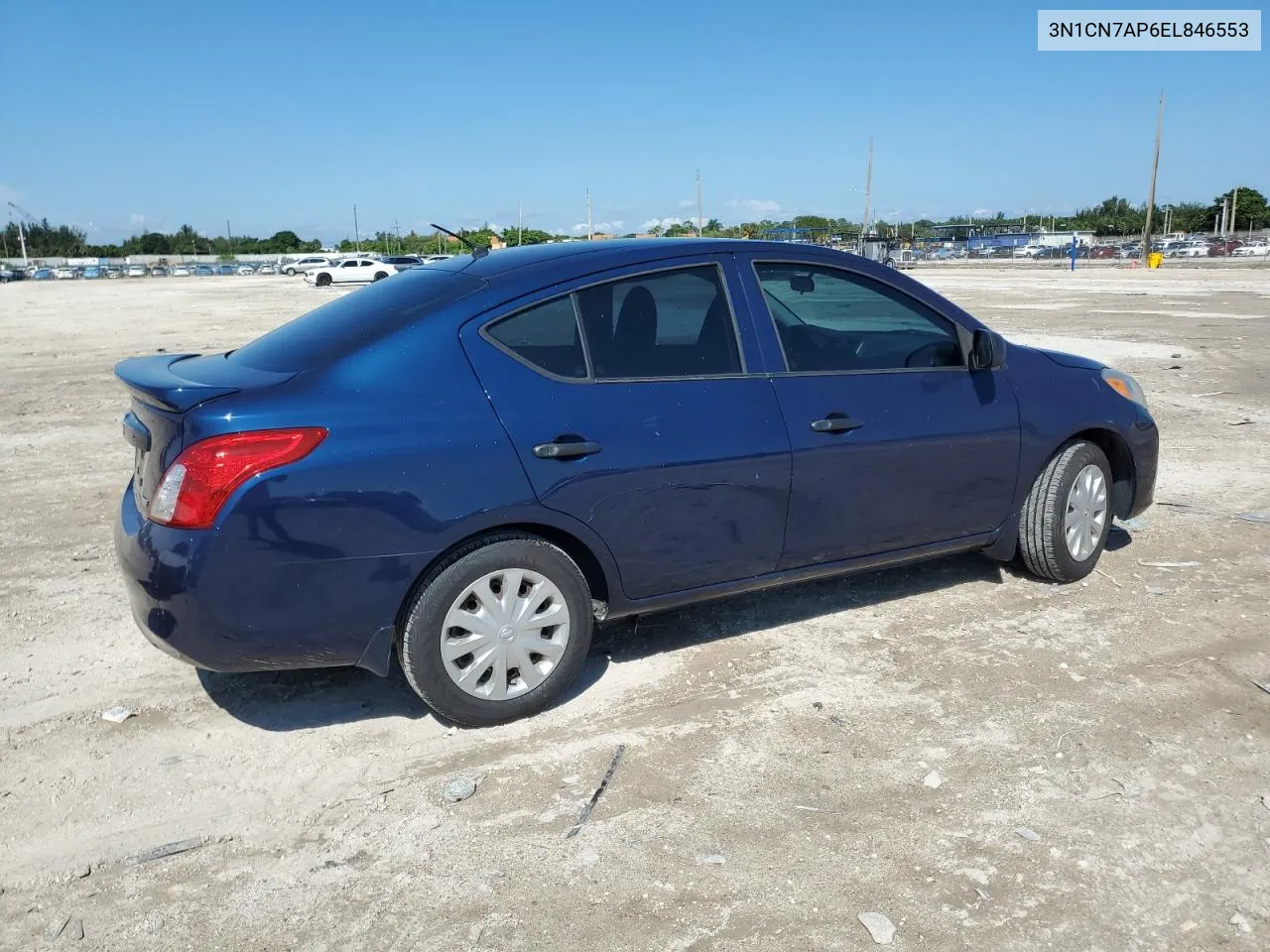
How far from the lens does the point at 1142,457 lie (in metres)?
5.11

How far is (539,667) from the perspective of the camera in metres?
3.67

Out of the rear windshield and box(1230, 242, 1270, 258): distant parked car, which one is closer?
the rear windshield

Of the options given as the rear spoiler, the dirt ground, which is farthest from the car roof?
the dirt ground

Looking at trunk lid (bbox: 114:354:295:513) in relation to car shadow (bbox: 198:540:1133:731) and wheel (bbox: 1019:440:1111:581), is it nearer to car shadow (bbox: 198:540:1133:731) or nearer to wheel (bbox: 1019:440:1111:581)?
car shadow (bbox: 198:540:1133:731)

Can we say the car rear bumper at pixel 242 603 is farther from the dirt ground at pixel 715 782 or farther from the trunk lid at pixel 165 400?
the dirt ground at pixel 715 782

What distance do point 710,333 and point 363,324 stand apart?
1.32 m

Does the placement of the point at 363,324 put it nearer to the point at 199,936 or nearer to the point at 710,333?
the point at 710,333

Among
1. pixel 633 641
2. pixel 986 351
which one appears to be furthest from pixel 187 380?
pixel 986 351

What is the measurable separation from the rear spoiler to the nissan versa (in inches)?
0.6

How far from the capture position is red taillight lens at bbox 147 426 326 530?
3150mm

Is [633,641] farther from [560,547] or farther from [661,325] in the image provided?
[661,325]

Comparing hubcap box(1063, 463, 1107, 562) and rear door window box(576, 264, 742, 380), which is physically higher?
rear door window box(576, 264, 742, 380)

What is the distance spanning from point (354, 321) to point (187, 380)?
2.02 feet

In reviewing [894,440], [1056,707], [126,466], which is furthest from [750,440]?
[126,466]
